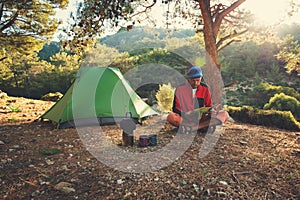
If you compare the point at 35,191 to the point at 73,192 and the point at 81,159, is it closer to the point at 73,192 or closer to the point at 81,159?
the point at 73,192

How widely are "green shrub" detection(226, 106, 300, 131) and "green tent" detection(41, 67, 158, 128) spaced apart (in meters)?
2.93

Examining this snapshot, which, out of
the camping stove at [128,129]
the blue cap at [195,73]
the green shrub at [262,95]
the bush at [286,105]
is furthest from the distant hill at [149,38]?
the green shrub at [262,95]

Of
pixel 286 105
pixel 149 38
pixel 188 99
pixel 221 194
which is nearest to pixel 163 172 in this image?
pixel 221 194

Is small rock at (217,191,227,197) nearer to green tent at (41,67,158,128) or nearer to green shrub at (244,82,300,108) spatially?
green tent at (41,67,158,128)

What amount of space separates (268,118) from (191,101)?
304 centimetres

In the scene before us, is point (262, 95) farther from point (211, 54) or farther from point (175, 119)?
point (175, 119)

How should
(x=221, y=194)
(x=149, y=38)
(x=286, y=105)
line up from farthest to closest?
(x=149, y=38) → (x=286, y=105) → (x=221, y=194)

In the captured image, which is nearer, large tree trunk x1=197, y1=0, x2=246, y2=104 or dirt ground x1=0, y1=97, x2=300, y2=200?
dirt ground x1=0, y1=97, x2=300, y2=200

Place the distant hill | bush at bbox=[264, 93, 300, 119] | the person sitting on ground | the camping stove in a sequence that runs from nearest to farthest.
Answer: the camping stove < the person sitting on ground < the distant hill < bush at bbox=[264, 93, 300, 119]

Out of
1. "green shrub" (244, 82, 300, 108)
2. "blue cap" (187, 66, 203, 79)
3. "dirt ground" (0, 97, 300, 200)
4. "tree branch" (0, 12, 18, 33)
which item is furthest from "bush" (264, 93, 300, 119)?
"tree branch" (0, 12, 18, 33)

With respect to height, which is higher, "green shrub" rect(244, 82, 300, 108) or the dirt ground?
the dirt ground

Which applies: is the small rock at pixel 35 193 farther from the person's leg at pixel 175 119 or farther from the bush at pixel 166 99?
the bush at pixel 166 99

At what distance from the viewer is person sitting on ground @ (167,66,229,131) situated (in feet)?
14.7

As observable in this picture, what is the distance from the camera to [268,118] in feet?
21.0
